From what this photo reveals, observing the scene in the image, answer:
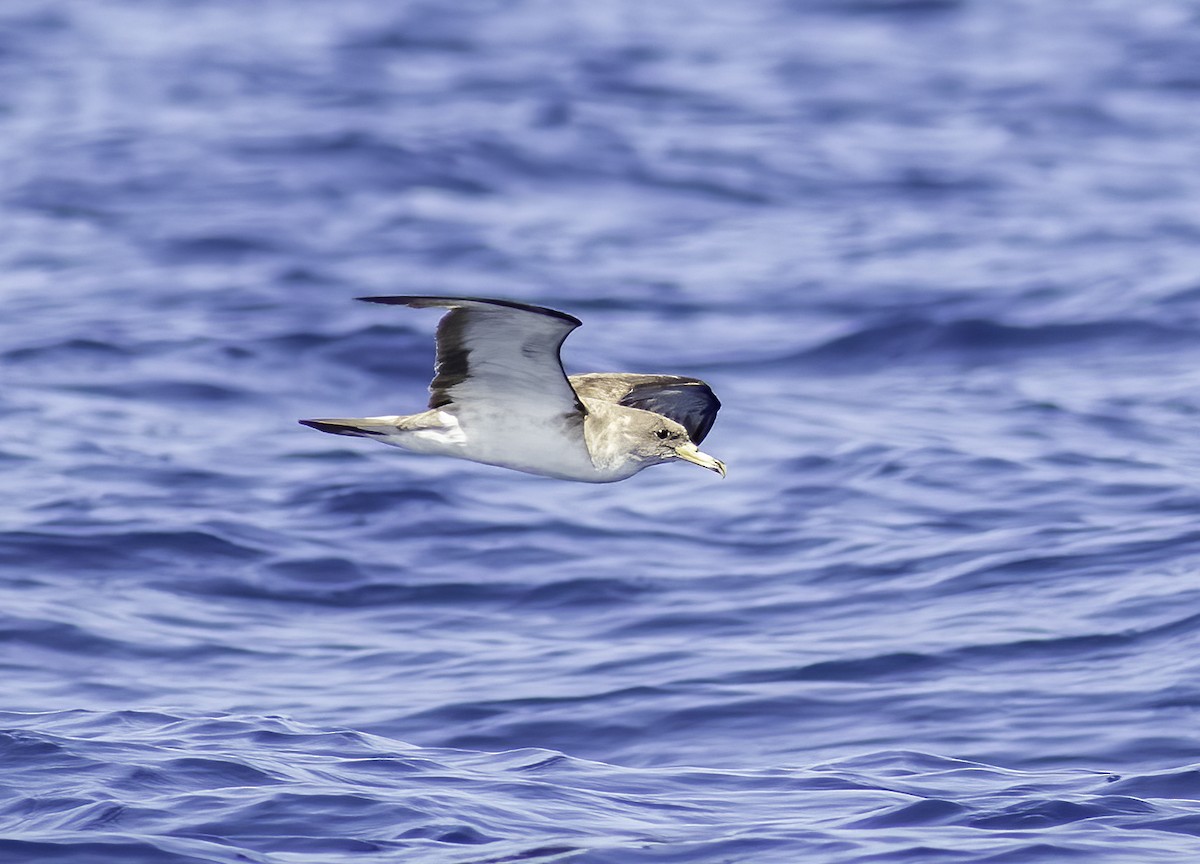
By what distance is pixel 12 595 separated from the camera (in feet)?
38.5

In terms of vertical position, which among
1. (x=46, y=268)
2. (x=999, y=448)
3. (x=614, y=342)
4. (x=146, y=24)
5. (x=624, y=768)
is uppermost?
(x=146, y=24)

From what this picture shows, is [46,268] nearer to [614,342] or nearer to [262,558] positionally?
[614,342]

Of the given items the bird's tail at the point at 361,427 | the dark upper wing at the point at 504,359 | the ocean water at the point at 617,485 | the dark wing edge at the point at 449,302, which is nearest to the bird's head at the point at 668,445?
the dark upper wing at the point at 504,359

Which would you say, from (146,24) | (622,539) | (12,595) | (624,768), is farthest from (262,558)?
(146,24)

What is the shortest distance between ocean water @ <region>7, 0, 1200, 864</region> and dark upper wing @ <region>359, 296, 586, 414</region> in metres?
1.86

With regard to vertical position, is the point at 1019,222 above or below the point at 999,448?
above

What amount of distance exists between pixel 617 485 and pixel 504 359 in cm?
584

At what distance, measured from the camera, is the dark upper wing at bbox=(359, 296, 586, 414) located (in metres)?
7.82

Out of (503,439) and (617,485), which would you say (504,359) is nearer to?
(503,439)

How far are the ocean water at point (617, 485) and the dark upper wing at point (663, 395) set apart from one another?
1.68m

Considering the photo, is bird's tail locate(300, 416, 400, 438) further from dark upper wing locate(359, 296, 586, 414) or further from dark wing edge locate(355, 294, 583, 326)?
dark wing edge locate(355, 294, 583, 326)

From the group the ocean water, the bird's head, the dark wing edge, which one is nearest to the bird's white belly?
the bird's head

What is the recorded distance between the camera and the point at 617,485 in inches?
554

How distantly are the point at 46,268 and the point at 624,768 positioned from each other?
11087 mm
